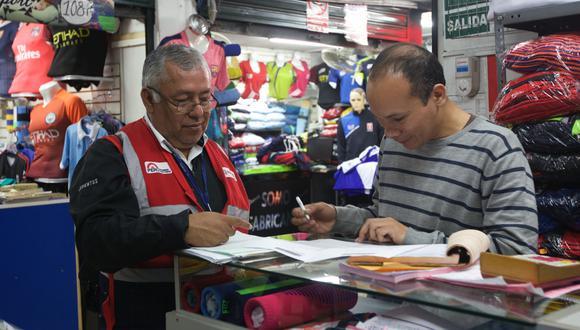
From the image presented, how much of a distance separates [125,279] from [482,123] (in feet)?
3.99

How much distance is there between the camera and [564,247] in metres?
2.66

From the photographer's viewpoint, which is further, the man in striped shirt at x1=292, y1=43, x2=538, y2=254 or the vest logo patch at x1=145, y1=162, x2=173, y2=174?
the vest logo patch at x1=145, y1=162, x2=173, y2=174

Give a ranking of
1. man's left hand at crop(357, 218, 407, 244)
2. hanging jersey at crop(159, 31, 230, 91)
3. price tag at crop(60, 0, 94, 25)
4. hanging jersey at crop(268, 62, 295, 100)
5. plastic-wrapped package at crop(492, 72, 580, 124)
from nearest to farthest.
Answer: man's left hand at crop(357, 218, 407, 244), plastic-wrapped package at crop(492, 72, 580, 124), price tag at crop(60, 0, 94, 25), hanging jersey at crop(159, 31, 230, 91), hanging jersey at crop(268, 62, 295, 100)

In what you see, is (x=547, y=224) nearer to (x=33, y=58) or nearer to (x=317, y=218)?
(x=317, y=218)

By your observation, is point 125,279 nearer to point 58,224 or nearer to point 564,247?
point 564,247

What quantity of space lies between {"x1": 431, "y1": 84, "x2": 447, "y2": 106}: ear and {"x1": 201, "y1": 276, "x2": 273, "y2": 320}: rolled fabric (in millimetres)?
Result: 766

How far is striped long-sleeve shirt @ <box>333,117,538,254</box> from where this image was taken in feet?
5.68

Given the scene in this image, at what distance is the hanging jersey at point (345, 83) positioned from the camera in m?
7.72

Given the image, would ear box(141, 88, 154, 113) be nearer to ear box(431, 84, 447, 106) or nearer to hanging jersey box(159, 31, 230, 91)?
ear box(431, 84, 447, 106)

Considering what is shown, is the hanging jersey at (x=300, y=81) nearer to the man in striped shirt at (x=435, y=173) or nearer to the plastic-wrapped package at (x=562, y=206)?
the plastic-wrapped package at (x=562, y=206)

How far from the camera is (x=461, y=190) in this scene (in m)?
1.92

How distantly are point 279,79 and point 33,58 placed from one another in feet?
11.6

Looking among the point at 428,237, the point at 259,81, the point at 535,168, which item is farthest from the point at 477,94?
the point at 259,81

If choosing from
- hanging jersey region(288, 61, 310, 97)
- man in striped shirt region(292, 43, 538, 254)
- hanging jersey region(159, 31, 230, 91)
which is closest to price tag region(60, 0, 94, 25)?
hanging jersey region(159, 31, 230, 91)
